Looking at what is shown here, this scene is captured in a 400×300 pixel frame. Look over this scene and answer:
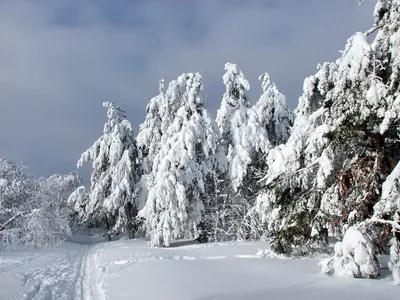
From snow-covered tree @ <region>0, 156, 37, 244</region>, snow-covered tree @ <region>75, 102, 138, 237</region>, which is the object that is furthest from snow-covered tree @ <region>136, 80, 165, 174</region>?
snow-covered tree @ <region>0, 156, 37, 244</region>

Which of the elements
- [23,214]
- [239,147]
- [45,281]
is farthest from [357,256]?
[23,214]

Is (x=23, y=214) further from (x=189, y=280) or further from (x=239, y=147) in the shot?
(x=189, y=280)

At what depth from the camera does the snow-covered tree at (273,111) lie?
25.9m

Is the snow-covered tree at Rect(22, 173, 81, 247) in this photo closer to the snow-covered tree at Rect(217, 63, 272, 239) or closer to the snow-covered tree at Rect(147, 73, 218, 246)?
the snow-covered tree at Rect(147, 73, 218, 246)

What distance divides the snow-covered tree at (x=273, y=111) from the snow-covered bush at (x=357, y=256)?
16330 mm

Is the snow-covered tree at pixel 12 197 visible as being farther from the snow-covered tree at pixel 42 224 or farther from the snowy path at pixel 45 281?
the snowy path at pixel 45 281

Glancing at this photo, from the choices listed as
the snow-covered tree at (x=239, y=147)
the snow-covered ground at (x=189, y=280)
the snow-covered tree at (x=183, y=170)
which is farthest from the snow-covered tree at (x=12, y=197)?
the snow-covered tree at (x=239, y=147)

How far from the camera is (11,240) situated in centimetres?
2230

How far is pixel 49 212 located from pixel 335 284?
21366mm

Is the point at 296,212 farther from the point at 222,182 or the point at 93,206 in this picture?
the point at 93,206

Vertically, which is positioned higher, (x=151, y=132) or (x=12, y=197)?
(x=151, y=132)

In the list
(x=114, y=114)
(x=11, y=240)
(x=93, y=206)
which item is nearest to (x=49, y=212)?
(x=11, y=240)

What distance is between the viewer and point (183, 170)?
883 inches

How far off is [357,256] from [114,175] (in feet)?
79.5
